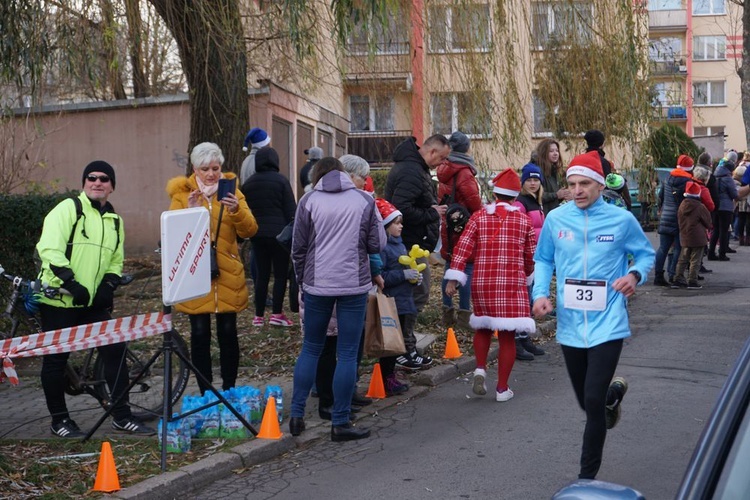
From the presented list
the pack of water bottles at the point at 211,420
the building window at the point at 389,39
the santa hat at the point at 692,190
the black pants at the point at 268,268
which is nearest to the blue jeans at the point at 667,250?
the santa hat at the point at 692,190

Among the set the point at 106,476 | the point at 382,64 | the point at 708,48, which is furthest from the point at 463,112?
the point at 708,48

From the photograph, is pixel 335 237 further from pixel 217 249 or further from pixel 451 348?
pixel 451 348

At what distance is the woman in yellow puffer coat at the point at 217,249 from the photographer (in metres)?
7.44

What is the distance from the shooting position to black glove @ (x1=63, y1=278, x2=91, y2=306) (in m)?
6.91

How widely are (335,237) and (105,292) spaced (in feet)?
5.82

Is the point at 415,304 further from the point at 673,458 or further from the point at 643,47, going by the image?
the point at 643,47

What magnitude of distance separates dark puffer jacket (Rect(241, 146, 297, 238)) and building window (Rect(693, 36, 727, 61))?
54256mm

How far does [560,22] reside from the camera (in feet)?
36.4

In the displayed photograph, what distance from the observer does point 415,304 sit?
882 cm

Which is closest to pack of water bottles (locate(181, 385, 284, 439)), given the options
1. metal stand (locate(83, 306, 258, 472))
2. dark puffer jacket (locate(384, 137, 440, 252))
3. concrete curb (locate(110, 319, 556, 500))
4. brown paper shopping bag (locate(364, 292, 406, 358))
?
metal stand (locate(83, 306, 258, 472))

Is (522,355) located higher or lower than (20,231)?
lower

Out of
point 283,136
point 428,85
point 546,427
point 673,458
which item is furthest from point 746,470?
point 283,136

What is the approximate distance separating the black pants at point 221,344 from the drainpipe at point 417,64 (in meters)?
4.33

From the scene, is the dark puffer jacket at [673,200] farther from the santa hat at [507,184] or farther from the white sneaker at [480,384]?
the white sneaker at [480,384]
